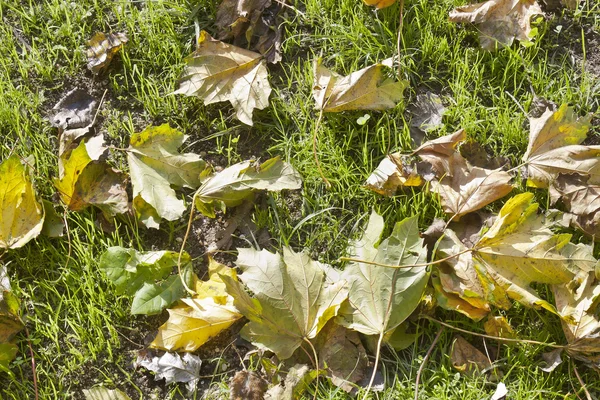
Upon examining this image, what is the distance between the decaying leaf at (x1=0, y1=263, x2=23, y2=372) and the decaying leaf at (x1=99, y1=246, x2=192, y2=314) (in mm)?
322

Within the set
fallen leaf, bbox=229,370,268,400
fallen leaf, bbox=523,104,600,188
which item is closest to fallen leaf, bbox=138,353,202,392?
fallen leaf, bbox=229,370,268,400

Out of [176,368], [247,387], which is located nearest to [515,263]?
[247,387]

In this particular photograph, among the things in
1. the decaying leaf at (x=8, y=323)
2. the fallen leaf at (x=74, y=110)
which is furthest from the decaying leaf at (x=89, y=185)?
the decaying leaf at (x=8, y=323)

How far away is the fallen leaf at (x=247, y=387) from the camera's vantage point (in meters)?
2.20

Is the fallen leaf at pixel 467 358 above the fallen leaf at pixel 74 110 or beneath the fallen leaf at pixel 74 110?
beneath

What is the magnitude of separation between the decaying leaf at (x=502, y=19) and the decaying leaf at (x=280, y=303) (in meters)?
1.17

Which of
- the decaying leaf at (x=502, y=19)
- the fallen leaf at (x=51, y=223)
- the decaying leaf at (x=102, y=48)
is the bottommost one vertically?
the fallen leaf at (x=51, y=223)

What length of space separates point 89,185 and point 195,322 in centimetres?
66

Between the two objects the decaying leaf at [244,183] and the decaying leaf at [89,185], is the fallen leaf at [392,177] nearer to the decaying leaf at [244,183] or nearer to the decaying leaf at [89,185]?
the decaying leaf at [244,183]

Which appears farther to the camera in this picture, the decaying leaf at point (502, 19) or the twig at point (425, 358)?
the decaying leaf at point (502, 19)

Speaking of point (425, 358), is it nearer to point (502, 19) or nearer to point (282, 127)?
point (282, 127)

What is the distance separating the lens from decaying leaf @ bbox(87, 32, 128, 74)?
8.98 ft

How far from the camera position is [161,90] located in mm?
2742

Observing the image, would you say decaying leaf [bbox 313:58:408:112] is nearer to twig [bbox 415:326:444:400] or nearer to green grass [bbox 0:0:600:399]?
green grass [bbox 0:0:600:399]
